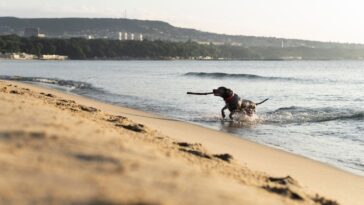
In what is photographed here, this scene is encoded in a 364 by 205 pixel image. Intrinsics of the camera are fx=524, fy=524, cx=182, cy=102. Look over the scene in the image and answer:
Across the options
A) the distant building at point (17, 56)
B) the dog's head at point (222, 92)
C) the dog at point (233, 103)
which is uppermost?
the dog's head at point (222, 92)

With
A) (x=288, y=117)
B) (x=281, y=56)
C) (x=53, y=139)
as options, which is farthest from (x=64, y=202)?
(x=281, y=56)

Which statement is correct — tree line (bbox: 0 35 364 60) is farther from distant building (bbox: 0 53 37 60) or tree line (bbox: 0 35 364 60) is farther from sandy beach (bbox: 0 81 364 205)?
sandy beach (bbox: 0 81 364 205)

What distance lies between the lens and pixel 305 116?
55.0 feet

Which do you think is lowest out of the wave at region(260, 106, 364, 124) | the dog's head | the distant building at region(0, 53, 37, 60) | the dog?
the distant building at region(0, 53, 37, 60)

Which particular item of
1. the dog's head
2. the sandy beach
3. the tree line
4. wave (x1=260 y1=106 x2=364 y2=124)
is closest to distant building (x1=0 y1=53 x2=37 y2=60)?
the tree line

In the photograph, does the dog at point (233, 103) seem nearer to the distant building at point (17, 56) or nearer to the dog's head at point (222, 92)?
the dog's head at point (222, 92)

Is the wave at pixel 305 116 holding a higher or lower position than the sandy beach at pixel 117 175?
lower

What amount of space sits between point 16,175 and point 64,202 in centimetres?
70

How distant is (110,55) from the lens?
6644 inches

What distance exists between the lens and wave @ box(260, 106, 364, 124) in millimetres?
15648

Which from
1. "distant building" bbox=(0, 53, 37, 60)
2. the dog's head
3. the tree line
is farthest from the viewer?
the tree line

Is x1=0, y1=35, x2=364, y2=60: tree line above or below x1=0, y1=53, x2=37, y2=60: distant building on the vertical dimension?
above

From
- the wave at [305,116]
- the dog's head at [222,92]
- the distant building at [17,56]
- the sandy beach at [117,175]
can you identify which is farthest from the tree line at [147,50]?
the sandy beach at [117,175]

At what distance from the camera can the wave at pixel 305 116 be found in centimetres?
1565
